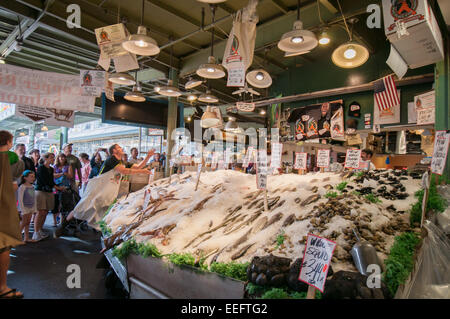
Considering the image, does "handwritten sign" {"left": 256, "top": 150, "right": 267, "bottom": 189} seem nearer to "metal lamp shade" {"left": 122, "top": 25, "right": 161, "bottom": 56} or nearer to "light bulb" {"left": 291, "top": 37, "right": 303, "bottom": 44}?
"light bulb" {"left": 291, "top": 37, "right": 303, "bottom": 44}

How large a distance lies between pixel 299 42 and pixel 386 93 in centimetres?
286

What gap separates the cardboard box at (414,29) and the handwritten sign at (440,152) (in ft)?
4.52

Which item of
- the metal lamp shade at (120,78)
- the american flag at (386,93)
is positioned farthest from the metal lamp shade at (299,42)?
the metal lamp shade at (120,78)

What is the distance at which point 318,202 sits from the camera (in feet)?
9.15

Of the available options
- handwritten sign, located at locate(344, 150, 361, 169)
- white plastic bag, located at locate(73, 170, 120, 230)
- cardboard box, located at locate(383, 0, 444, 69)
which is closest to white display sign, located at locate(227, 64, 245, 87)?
cardboard box, located at locate(383, 0, 444, 69)

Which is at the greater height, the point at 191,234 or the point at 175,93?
the point at 175,93

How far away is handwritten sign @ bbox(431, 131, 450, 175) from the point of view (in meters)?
2.10

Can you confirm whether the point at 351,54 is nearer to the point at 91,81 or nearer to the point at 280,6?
the point at 280,6

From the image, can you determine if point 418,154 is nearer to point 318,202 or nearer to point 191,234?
point 318,202

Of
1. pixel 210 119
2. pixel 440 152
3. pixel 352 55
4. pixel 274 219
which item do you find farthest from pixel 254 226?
pixel 210 119

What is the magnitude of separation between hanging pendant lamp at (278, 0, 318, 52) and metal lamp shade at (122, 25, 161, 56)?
6.44ft
